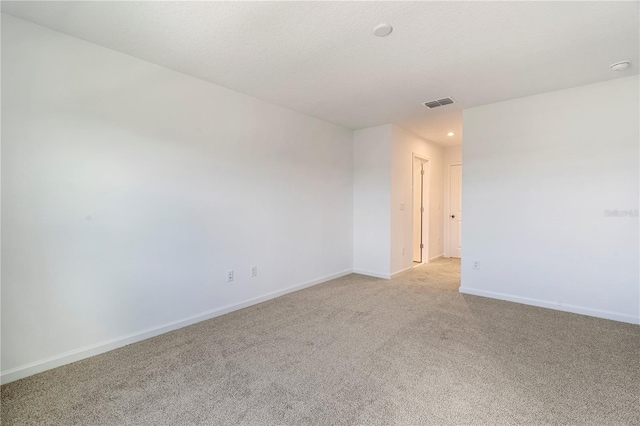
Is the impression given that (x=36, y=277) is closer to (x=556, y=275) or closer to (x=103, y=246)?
(x=103, y=246)

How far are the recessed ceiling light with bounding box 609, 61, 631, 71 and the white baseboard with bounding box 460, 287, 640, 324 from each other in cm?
239

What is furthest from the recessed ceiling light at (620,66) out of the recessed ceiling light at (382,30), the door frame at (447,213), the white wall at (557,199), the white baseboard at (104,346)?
the white baseboard at (104,346)

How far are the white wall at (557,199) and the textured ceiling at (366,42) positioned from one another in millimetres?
334

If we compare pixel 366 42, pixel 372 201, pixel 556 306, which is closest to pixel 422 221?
pixel 372 201

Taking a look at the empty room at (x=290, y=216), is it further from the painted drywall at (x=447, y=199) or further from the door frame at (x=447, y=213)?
the door frame at (x=447, y=213)

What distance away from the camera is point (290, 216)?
408 centimetres

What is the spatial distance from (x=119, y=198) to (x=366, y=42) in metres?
2.38

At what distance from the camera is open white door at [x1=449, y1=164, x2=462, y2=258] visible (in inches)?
259

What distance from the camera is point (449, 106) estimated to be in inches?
152

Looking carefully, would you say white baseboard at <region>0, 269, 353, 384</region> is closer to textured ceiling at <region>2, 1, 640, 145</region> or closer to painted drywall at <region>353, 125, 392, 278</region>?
painted drywall at <region>353, 125, 392, 278</region>

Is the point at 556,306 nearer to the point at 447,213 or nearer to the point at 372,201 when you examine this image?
the point at 372,201

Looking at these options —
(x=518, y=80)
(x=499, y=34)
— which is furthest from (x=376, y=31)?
(x=518, y=80)

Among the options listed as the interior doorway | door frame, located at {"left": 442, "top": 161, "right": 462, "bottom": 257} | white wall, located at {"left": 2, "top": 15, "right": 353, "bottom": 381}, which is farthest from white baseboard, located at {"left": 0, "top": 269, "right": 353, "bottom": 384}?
door frame, located at {"left": 442, "top": 161, "right": 462, "bottom": 257}

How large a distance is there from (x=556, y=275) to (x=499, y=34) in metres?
2.70
